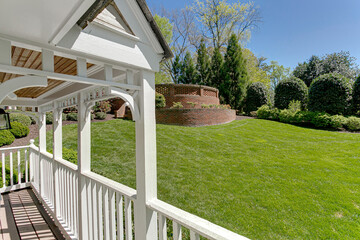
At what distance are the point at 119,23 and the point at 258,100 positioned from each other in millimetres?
14706

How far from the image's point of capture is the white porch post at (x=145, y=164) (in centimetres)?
170

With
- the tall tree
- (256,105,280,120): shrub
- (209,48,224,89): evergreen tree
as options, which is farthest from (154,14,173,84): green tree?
(256,105,280,120): shrub

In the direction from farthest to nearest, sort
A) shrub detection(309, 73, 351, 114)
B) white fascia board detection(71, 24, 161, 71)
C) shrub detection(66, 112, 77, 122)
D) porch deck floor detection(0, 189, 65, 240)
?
shrub detection(309, 73, 351, 114) → shrub detection(66, 112, 77, 122) → porch deck floor detection(0, 189, 65, 240) → white fascia board detection(71, 24, 161, 71)

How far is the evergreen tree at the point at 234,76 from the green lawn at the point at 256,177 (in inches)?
322

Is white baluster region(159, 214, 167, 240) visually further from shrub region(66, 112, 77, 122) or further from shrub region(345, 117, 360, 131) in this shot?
shrub region(345, 117, 360, 131)

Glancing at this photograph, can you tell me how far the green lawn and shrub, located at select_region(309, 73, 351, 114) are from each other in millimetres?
3354

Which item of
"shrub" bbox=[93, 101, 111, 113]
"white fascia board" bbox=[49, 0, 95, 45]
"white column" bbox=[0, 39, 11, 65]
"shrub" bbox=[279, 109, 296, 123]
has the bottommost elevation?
"shrub" bbox=[279, 109, 296, 123]

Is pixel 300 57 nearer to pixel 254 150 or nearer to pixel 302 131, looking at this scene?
pixel 302 131

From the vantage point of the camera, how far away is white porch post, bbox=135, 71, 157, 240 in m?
1.70

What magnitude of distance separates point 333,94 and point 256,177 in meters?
9.71

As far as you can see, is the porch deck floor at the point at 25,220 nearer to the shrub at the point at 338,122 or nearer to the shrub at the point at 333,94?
the shrub at the point at 338,122

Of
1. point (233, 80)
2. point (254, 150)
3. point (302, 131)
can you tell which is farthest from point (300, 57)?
point (254, 150)

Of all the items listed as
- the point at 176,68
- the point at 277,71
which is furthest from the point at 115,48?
the point at 277,71

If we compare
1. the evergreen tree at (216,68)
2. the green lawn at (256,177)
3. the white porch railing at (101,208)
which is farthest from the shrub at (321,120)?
the white porch railing at (101,208)
